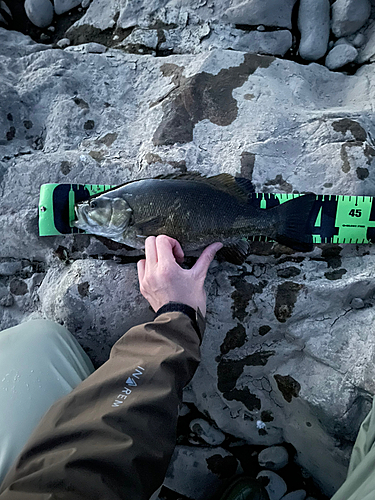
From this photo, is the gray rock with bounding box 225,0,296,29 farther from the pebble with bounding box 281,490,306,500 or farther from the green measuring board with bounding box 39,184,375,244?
the pebble with bounding box 281,490,306,500

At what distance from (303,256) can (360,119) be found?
4.11 feet

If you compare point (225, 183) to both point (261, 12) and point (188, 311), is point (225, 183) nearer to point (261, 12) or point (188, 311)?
point (188, 311)

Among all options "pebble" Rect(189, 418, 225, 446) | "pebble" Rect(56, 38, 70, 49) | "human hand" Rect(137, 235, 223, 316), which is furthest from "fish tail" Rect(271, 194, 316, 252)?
"pebble" Rect(56, 38, 70, 49)

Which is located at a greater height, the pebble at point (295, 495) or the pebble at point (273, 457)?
the pebble at point (273, 457)

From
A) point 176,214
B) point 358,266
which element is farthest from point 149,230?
point 358,266

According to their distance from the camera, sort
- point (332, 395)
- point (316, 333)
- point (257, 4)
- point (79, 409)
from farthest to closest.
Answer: point (257, 4)
point (316, 333)
point (332, 395)
point (79, 409)

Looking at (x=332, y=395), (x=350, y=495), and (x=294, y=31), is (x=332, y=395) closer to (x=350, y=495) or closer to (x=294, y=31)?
(x=350, y=495)

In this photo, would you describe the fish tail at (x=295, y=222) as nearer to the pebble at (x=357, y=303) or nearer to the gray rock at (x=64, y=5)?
the pebble at (x=357, y=303)

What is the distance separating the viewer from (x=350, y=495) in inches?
68.1

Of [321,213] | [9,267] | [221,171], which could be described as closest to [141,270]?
[221,171]

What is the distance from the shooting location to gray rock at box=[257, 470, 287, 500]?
2.82 m

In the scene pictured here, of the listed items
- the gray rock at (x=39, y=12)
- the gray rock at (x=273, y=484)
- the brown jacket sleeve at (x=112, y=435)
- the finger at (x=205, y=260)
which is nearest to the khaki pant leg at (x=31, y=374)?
the brown jacket sleeve at (x=112, y=435)

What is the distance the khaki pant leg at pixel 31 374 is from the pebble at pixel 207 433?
1.12 meters

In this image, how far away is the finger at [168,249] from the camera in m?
2.22
